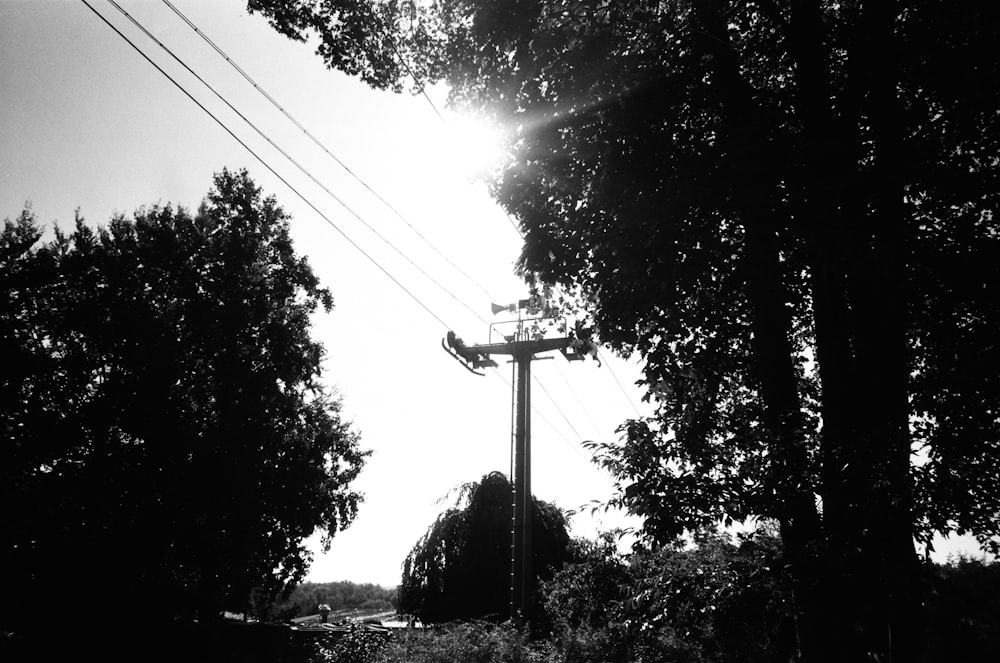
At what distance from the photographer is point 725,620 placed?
14.2 feet

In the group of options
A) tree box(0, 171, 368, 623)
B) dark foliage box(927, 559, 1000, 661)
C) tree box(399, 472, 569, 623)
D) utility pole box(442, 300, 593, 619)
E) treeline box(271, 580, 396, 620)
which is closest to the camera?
dark foliage box(927, 559, 1000, 661)

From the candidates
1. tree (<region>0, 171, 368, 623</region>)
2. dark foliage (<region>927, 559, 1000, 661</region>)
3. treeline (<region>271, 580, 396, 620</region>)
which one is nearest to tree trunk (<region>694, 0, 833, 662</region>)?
dark foliage (<region>927, 559, 1000, 661</region>)

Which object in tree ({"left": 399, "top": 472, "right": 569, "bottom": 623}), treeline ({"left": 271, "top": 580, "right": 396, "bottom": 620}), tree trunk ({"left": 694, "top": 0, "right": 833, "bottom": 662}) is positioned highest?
tree trunk ({"left": 694, "top": 0, "right": 833, "bottom": 662})

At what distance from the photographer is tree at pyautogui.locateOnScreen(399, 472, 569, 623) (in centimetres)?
1992

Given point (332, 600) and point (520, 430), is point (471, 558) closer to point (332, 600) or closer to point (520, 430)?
point (520, 430)

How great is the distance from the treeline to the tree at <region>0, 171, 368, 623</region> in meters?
23.3

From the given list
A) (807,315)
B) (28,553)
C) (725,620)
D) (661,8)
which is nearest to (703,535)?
(725,620)

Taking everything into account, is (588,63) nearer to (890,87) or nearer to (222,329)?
(890,87)

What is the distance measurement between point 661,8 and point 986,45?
3.98 metres

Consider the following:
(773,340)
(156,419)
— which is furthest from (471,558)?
(773,340)

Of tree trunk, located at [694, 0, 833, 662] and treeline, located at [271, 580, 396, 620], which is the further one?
treeline, located at [271, 580, 396, 620]

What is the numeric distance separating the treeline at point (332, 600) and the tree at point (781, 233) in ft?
130

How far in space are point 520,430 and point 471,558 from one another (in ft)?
27.2

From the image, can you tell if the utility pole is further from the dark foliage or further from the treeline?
the treeline
